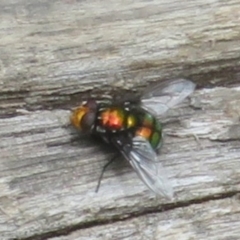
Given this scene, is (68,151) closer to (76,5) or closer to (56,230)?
(56,230)

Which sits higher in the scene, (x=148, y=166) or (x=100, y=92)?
(x=100, y=92)

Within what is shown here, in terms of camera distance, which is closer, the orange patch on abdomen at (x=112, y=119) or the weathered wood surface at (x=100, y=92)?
the weathered wood surface at (x=100, y=92)

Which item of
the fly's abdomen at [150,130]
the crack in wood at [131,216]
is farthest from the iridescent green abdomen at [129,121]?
the crack in wood at [131,216]

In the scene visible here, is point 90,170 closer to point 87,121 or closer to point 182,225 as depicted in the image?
point 87,121

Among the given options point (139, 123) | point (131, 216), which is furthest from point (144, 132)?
point (131, 216)

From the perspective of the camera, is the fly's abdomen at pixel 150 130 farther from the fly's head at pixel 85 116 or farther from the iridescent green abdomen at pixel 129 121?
the fly's head at pixel 85 116

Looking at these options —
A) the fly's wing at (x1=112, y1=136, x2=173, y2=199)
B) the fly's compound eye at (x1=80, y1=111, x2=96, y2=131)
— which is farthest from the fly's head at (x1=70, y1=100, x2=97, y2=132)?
the fly's wing at (x1=112, y1=136, x2=173, y2=199)

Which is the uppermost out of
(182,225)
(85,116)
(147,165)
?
(85,116)

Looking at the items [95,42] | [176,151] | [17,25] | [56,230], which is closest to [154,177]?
[176,151]
